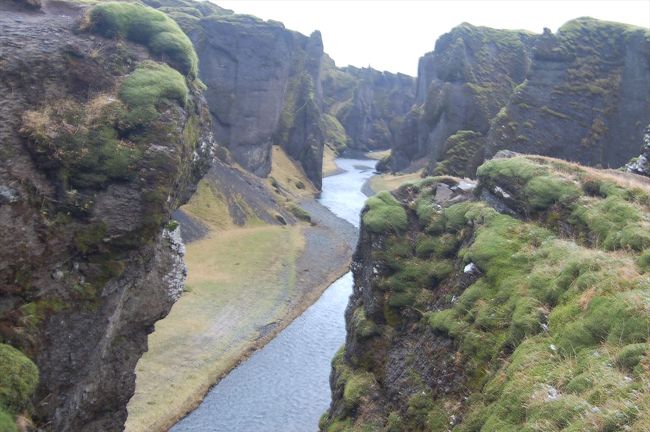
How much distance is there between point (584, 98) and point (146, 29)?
53029 mm

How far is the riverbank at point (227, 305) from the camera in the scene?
36.8 m

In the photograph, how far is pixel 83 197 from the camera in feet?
74.4

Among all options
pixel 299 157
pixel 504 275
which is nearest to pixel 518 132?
pixel 504 275

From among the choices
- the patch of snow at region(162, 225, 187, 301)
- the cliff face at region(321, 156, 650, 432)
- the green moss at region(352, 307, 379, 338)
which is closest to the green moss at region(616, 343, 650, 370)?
the cliff face at region(321, 156, 650, 432)

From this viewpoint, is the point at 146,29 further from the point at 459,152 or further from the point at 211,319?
the point at 459,152

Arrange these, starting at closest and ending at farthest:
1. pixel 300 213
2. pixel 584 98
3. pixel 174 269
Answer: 1. pixel 174 269
2. pixel 584 98
3. pixel 300 213

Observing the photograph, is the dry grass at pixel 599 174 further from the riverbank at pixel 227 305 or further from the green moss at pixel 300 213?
the green moss at pixel 300 213

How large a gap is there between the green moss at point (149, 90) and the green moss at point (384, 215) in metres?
11.1

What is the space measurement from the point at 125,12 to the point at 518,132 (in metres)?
50.6

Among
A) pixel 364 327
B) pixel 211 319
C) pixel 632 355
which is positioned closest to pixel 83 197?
pixel 364 327

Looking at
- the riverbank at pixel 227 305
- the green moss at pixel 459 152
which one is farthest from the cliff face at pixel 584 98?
the riverbank at pixel 227 305

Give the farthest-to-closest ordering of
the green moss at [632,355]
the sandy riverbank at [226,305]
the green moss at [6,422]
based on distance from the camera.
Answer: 1. the sandy riverbank at [226,305]
2. the green moss at [6,422]
3. the green moss at [632,355]

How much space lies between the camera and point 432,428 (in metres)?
19.0

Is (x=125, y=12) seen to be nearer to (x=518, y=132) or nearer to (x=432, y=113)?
(x=518, y=132)
